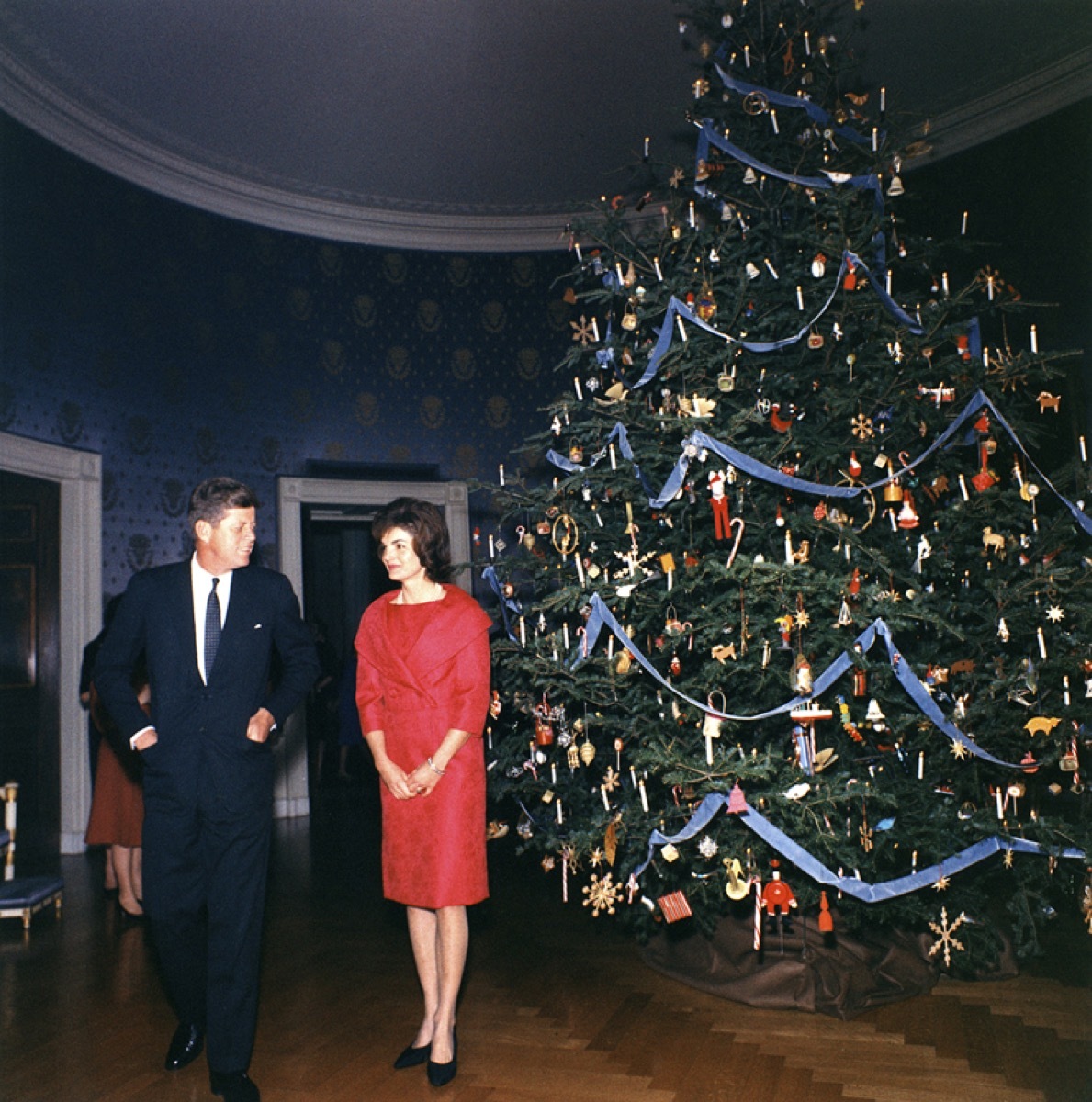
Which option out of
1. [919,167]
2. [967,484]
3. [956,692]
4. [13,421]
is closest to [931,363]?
[967,484]

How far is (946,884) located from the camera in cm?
305

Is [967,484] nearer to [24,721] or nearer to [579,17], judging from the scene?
[579,17]

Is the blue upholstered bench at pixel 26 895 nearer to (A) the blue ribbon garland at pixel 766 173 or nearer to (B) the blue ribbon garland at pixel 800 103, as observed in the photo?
(A) the blue ribbon garland at pixel 766 173

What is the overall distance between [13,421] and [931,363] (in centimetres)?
486

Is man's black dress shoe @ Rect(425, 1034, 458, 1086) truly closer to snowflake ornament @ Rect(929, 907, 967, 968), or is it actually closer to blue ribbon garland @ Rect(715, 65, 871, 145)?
snowflake ornament @ Rect(929, 907, 967, 968)

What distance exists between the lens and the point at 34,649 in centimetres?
600

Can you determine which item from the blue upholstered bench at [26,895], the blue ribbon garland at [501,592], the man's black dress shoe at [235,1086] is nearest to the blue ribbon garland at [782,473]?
the blue ribbon garland at [501,592]

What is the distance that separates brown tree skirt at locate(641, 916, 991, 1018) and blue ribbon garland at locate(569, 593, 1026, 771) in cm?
71

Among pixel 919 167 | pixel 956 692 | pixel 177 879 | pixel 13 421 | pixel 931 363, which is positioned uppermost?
pixel 919 167

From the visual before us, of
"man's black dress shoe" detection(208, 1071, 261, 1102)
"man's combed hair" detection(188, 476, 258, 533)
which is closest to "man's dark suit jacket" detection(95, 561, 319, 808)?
"man's combed hair" detection(188, 476, 258, 533)

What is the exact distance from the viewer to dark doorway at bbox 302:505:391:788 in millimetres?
7391

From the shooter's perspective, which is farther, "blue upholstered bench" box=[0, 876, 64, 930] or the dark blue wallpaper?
the dark blue wallpaper

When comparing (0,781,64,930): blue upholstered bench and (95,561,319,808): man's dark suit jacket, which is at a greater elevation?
(95,561,319,808): man's dark suit jacket

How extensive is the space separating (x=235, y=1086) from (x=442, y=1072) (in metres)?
0.52
